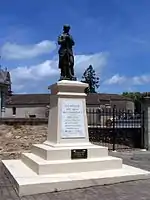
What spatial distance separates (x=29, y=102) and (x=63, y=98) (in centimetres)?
5236

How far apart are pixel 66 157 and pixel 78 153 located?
0.36 m

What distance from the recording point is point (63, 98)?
9492 millimetres

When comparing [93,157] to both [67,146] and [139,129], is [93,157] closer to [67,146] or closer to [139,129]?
[67,146]

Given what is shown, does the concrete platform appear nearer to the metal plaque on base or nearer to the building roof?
the metal plaque on base

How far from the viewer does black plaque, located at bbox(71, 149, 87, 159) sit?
8.91 m

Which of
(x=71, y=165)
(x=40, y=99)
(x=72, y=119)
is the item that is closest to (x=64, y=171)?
(x=71, y=165)

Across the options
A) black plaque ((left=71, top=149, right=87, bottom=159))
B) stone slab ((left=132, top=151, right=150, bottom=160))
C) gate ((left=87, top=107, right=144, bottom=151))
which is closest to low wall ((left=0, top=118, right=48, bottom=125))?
gate ((left=87, top=107, right=144, bottom=151))

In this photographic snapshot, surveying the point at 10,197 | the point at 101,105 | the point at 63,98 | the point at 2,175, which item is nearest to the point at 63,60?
the point at 63,98

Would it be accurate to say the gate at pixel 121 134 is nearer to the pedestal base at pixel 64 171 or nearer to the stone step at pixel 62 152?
the stone step at pixel 62 152

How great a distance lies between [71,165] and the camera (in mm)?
8570

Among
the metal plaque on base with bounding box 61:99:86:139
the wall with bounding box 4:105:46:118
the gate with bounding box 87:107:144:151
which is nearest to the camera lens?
the metal plaque on base with bounding box 61:99:86:139

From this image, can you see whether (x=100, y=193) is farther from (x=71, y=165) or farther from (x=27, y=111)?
(x=27, y=111)

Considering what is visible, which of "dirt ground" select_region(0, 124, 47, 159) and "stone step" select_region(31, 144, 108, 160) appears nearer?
"stone step" select_region(31, 144, 108, 160)

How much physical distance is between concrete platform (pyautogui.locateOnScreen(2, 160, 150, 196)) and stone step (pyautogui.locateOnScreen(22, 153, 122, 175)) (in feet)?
0.43
